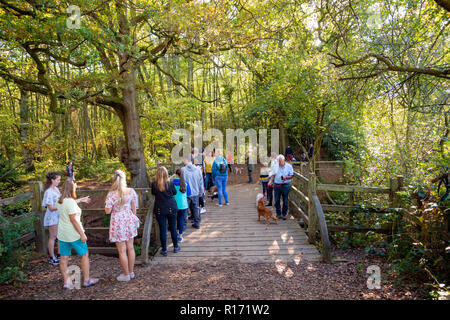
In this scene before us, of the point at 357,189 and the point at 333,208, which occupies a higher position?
the point at 357,189

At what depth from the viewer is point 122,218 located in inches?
158

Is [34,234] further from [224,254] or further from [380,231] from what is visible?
[380,231]

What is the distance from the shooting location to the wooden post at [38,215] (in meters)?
5.25

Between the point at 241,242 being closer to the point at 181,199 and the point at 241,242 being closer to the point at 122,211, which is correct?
the point at 181,199

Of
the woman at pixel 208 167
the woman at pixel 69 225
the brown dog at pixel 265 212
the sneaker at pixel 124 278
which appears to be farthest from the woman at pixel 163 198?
the woman at pixel 208 167

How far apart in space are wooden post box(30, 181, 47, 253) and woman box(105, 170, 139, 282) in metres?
2.27

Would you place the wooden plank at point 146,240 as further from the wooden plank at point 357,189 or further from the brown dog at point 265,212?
the wooden plank at point 357,189

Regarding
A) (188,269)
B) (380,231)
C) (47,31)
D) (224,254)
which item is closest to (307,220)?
(380,231)

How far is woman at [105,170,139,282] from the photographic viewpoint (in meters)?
3.95

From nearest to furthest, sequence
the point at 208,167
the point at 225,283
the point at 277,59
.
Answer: the point at 225,283 → the point at 208,167 → the point at 277,59

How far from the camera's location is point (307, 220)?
565 cm

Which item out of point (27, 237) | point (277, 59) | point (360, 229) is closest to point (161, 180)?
point (27, 237)

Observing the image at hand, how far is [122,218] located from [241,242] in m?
2.57

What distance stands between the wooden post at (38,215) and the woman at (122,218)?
2.27 meters
